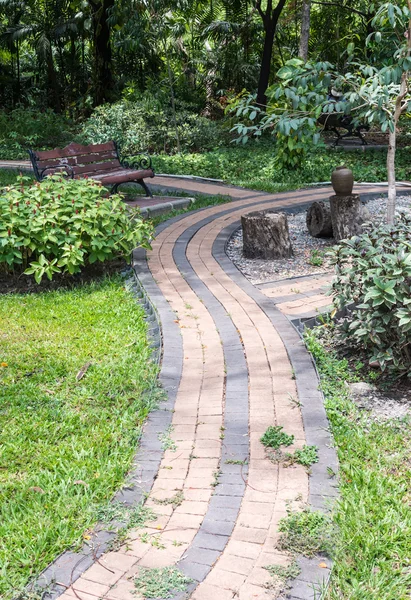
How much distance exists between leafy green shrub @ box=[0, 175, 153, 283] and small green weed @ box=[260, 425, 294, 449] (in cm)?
257

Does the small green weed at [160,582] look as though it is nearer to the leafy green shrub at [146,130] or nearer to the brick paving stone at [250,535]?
the brick paving stone at [250,535]

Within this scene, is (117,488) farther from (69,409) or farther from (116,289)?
(116,289)

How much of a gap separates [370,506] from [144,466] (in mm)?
957

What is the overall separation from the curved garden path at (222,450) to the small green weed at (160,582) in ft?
0.09

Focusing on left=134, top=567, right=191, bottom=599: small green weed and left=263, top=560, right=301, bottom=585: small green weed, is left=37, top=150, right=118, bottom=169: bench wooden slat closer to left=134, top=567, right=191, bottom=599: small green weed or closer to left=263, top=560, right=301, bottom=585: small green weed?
left=134, top=567, right=191, bottom=599: small green weed

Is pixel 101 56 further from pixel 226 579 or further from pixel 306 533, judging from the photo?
pixel 226 579

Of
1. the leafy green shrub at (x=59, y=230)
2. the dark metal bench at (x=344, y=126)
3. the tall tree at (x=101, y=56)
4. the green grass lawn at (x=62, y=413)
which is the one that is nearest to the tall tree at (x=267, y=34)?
the dark metal bench at (x=344, y=126)

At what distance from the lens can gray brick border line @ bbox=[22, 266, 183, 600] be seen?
6.97 feet

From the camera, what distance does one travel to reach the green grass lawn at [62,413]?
7.70 feet

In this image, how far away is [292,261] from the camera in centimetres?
584

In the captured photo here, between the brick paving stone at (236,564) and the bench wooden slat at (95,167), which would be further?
the bench wooden slat at (95,167)

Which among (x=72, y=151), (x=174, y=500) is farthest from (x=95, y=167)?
(x=174, y=500)

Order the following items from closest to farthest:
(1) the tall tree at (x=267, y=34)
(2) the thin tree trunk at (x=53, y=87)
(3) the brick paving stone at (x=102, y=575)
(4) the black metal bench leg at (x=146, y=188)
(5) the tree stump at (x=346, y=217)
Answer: (3) the brick paving stone at (x=102, y=575), (5) the tree stump at (x=346, y=217), (4) the black metal bench leg at (x=146, y=188), (1) the tall tree at (x=267, y=34), (2) the thin tree trunk at (x=53, y=87)

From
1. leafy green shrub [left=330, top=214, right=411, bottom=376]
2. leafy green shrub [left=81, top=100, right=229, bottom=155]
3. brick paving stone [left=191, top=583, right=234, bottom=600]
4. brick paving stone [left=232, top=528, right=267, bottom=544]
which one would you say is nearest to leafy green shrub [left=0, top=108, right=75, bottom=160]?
leafy green shrub [left=81, top=100, right=229, bottom=155]
